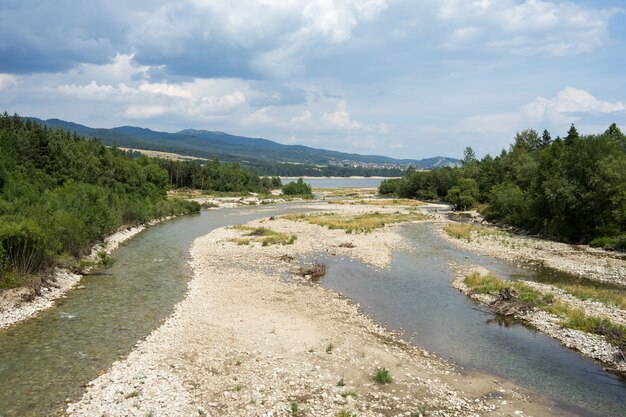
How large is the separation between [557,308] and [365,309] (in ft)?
38.2

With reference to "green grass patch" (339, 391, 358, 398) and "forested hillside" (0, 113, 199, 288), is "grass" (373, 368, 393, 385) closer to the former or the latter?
"green grass patch" (339, 391, 358, 398)

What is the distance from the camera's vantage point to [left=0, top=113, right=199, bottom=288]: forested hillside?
26.8m

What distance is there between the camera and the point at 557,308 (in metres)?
26.1

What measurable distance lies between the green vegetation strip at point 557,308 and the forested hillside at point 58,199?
30.2 meters

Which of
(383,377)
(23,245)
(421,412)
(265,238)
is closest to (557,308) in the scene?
(383,377)

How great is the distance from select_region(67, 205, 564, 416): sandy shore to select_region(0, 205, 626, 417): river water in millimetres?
1251

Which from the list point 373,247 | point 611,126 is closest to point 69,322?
point 373,247

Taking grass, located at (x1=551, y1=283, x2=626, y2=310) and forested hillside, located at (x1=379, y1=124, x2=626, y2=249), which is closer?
grass, located at (x1=551, y1=283, x2=626, y2=310)

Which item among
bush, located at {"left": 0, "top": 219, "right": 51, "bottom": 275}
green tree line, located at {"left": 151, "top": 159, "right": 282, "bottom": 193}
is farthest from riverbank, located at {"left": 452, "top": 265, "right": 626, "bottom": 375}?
green tree line, located at {"left": 151, "top": 159, "right": 282, "bottom": 193}


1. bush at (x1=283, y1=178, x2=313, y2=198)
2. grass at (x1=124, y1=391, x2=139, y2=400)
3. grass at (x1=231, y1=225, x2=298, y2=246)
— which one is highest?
grass at (x1=124, y1=391, x2=139, y2=400)

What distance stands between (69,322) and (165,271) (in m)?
13.4

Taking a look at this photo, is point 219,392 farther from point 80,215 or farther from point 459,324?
point 80,215

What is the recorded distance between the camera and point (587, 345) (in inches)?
843

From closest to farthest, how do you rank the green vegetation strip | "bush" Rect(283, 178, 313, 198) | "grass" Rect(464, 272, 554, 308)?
the green vegetation strip < "grass" Rect(464, 272, 554, 308) < "bush" Rect(283, 178, 313, 198)
